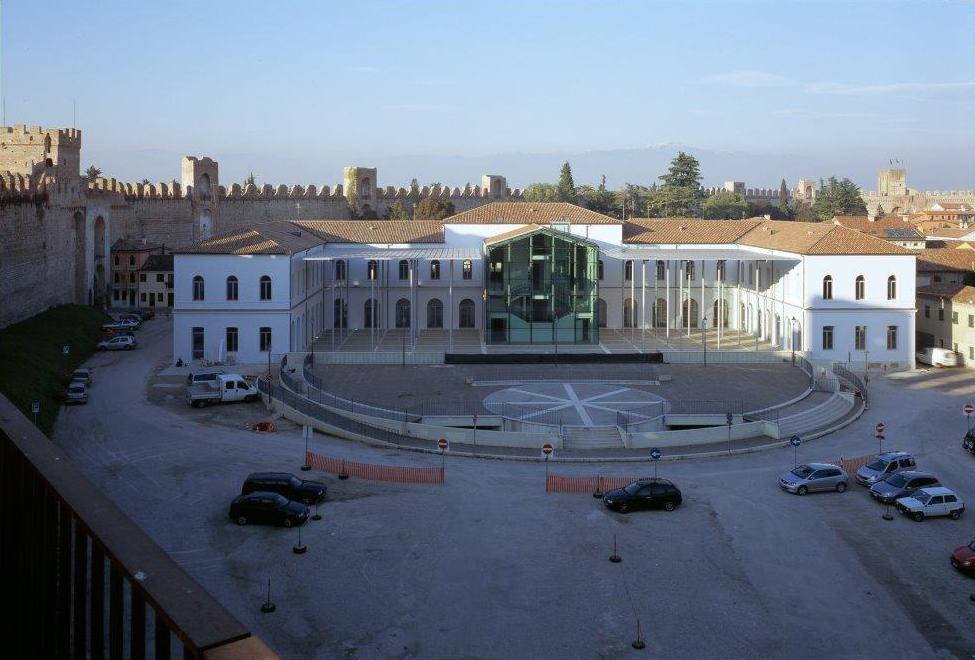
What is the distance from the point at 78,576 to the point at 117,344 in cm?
4502

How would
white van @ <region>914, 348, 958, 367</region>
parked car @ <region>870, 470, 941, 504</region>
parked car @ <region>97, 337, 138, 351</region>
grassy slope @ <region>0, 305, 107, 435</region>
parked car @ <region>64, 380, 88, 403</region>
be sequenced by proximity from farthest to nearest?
parked car @ <region>97, 337, 138, 351</region>, white van @ <region>914, 348, 958, 367</region>, parked car @ <region>64, 380, 88, 403</region>, grassy slope @ <region>0, 305, 107, 435</region>, parked car @ <region>870, 470, 941, 504</region>

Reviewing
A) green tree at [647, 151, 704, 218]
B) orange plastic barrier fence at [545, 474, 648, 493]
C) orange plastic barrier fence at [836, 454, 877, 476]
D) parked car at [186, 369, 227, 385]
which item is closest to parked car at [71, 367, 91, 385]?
parked car at [186, 369, 227, 385]

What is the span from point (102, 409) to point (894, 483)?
25.2 m

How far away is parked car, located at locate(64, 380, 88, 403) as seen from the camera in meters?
32.6

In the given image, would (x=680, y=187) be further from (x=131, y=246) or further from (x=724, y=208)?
(x=131, y=246)

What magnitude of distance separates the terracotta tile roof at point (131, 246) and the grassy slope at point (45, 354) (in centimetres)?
1011

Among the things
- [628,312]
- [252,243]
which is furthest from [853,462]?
[252,243]

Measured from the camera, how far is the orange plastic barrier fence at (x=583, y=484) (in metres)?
23.1

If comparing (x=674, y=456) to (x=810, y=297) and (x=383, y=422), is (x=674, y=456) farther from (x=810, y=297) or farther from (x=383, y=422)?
(x=810, y=297)

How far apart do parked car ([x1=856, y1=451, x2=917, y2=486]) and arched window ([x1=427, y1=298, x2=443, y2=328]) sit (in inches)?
1142

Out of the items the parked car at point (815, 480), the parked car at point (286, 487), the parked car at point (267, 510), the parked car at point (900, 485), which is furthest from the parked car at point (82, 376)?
the parked car at point (900, 485)

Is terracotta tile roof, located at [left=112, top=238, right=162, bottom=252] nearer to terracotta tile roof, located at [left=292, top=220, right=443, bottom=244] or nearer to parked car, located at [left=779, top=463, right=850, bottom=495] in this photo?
terracotta tile roof, located at [left=292, top=220, right=443, bottom=244]

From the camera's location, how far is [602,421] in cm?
2995

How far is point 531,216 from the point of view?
51844 mm
